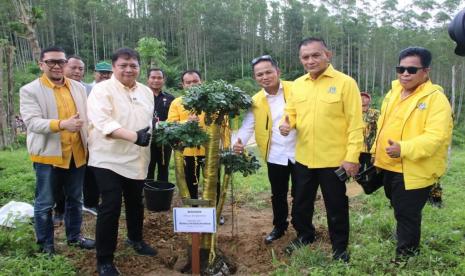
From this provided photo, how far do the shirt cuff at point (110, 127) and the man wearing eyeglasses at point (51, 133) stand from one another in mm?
330

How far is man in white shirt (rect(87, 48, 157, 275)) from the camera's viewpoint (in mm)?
3184

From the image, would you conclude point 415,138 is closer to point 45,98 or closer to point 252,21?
point 45,98

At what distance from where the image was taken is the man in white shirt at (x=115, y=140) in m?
3.18

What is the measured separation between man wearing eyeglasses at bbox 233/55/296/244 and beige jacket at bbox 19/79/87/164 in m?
1.63

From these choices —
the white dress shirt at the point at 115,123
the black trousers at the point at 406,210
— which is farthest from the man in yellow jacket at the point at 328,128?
the white dress shirt at the point at 115,123

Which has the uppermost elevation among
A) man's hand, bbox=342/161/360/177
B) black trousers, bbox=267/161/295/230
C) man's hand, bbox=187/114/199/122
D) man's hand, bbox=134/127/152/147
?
man's hand, bbox=187/114/199/122

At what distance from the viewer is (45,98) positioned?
3504 millimetres

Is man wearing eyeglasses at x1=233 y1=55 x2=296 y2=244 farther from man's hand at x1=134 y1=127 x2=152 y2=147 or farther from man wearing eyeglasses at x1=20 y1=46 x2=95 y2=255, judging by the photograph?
man wearing eyeglasses at x1=20 y1=46 x2=95 y2=255

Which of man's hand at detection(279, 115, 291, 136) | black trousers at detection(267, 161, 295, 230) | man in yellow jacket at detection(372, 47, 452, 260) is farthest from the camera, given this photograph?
black trousers at detection(267, 161, 295, 230)

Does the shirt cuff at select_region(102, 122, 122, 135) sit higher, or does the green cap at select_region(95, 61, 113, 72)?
the green cap at select_region(95, 61, 113, 72)

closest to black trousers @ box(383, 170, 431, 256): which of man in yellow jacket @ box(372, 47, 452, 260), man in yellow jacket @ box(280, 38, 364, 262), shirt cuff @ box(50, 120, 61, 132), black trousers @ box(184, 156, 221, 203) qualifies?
man in yellow jacket @ box(372, 47, 452, 260)

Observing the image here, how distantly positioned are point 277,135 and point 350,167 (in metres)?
0.91

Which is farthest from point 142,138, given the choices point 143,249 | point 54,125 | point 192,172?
point 192,172

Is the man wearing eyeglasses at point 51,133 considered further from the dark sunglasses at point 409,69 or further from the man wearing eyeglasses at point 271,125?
the dark sunglasses at point 409,69
